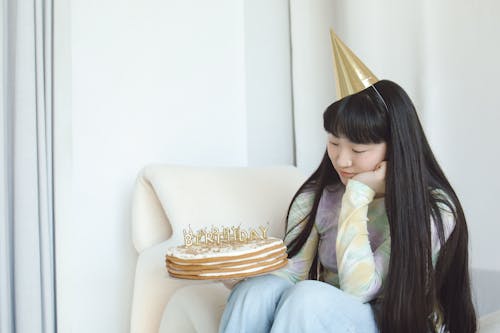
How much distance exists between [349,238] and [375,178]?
0.49 feet

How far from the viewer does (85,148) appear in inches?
61.9

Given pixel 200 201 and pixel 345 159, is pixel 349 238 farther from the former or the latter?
pixel 200 201

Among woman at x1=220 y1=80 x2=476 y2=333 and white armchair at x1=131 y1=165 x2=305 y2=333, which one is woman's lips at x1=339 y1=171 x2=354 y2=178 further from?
white armchair at x1=131 y1=165 x2=305 y2=333

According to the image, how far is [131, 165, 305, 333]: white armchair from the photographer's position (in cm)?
121

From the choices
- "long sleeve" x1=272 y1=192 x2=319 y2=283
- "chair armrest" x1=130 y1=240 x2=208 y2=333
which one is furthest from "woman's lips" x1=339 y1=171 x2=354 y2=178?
"chair armrest" x1=130 y1=240 x2=208 y2=333

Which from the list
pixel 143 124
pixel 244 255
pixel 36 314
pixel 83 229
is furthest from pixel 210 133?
pixel 244 255

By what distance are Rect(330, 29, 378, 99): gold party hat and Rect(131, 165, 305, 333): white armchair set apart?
1.39ft

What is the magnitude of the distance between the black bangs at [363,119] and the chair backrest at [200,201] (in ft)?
1.45

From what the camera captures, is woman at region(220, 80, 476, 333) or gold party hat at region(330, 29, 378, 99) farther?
gold party hat at region(330, 29, 378, 99)

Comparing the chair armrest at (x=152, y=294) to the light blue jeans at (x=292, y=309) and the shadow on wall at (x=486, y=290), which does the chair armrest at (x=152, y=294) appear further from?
the shadow on wall at (x=486, y=290)

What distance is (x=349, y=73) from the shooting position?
1167mm

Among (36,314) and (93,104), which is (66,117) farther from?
(36,314)

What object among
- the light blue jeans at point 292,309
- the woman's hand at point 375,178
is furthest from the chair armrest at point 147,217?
the woman's hand at point 375,178

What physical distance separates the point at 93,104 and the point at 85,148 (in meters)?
0.14
